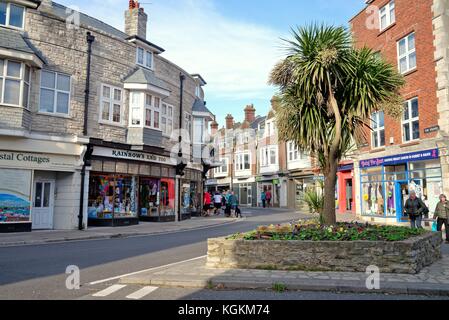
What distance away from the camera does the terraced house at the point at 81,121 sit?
1540 cm

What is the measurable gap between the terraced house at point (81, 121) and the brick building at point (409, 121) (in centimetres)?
1138

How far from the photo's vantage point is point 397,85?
9812mm

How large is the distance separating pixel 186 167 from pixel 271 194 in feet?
65.0

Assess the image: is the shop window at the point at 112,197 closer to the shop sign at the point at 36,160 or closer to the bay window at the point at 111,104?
the shop sign at the point at 36,160

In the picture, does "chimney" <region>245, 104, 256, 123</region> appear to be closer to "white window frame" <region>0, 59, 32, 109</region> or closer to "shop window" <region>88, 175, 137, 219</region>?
"shop window" <region>88, 175, 137, 219</region>

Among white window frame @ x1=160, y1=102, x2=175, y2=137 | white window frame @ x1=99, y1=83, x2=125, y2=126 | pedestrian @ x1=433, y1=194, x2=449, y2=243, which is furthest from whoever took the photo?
white window frame @ x1=160, y1=102, x2=175, y2=137

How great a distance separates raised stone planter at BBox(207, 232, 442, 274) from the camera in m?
7.20

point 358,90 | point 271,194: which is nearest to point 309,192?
point 358,90

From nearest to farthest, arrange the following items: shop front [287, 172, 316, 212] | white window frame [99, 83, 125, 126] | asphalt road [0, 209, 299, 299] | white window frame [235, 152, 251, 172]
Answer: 1. asphalt road [0, 209, 299, 299]
2. white window frame [99, 83, 125, 126]
3. shop front [287, 172, 316, 212]
4. white window frame [235, 152, 251, 172]

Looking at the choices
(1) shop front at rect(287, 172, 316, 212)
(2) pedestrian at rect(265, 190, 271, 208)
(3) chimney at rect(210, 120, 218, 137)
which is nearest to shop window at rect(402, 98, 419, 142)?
(1) shop front at rect(287, 172, 316, 212)

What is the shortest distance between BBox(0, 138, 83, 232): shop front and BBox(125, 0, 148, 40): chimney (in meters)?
7.84

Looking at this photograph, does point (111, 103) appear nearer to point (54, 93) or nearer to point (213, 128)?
point (54, 93)

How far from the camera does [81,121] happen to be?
1770cm
